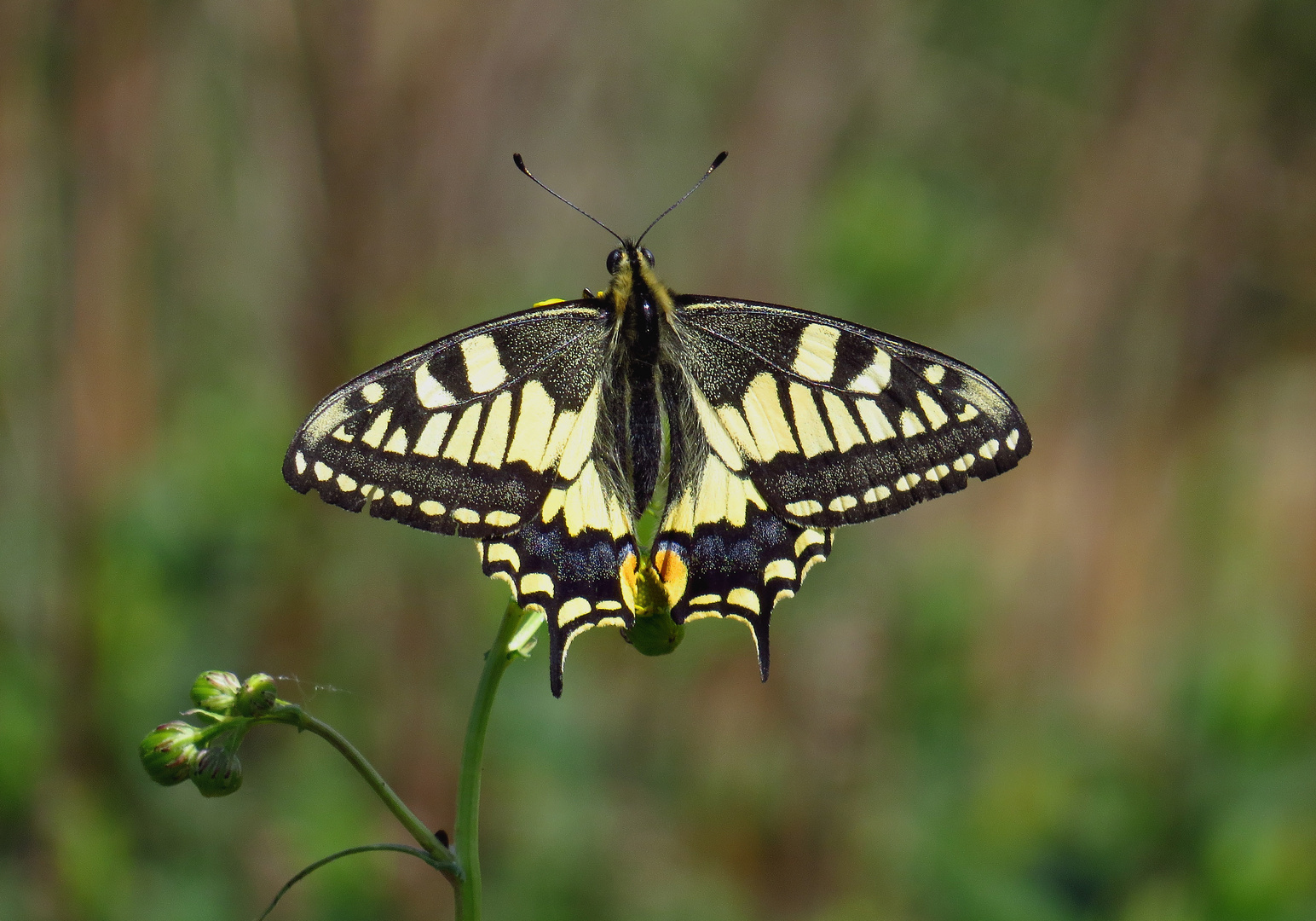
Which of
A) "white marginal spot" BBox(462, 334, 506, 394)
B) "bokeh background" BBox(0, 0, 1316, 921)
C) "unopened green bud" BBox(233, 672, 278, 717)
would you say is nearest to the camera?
"unopened green bud" BBox(233, 672, 278, 717)

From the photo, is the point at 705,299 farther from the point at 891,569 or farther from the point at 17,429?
the point at 17,429

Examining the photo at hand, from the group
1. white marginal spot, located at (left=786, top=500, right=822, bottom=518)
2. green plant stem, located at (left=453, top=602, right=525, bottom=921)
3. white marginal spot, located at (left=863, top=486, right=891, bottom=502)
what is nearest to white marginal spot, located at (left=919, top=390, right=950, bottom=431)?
white marginal spot, located at (left=863, top=486, right=891, bottom=502)

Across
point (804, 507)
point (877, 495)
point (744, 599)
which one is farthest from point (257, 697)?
point (877, 495)

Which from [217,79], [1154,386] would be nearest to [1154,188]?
[1154,386]

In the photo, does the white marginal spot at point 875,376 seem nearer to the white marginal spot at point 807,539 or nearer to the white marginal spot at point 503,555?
the white marginal spot at point 807,539

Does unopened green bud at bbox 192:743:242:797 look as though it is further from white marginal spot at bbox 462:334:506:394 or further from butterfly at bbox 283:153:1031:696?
white marginal spot at bbox 462:334:506:394

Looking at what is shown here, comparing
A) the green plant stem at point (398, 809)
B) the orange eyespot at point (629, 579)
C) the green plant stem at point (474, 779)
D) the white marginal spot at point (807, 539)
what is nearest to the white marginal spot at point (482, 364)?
the orange eyespot at point (629, 579)
